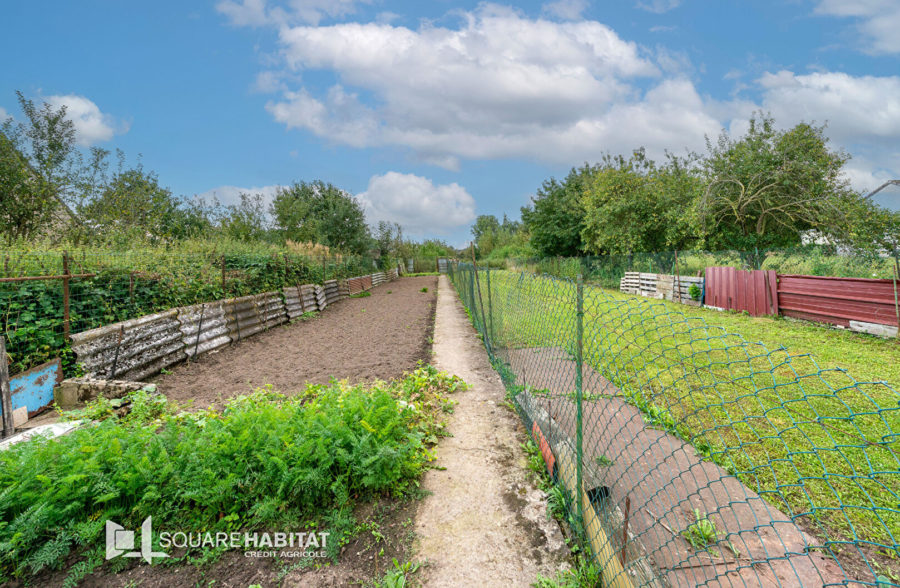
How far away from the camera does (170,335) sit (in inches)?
255

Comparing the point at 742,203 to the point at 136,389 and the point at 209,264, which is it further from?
the point at 136,389

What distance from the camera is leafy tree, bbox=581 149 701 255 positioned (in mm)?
17766

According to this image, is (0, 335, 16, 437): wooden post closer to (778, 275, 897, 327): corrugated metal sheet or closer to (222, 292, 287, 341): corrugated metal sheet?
(222, 292, 287, 341): corrugated metal sheet

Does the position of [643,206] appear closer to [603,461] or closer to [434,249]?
[603,461]

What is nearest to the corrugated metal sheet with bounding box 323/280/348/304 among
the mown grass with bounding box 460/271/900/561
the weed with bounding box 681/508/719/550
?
the mown grass with bounding box 460/271/900/561

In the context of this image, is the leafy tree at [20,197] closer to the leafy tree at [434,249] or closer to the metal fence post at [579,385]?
the metal fence post at [579,385]

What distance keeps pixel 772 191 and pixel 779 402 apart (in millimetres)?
14384

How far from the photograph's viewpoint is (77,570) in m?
2.26

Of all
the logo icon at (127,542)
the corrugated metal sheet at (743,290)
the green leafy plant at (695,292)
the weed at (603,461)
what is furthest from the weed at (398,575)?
the green leafy plant at (695,292)

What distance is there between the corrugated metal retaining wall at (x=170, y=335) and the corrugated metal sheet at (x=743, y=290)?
1144cm

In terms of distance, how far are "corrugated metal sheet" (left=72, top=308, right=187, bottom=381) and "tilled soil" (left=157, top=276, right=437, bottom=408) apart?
11.3 inches

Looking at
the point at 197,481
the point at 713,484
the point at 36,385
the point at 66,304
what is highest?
the point at 66,304

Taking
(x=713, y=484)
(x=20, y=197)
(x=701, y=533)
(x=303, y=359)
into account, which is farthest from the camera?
(x=20, y=197)

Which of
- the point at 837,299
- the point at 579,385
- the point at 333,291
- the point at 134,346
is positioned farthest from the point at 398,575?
the point at 333,291
